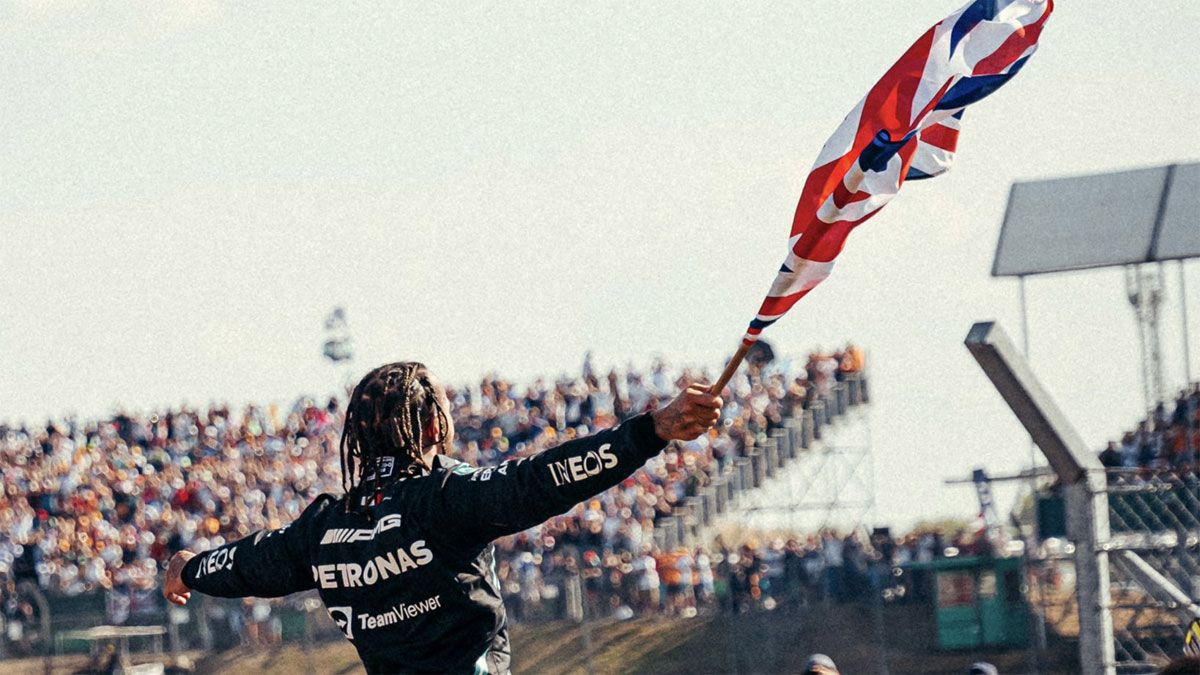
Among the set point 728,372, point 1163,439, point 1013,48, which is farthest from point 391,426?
point 1163,439

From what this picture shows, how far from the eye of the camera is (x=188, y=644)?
22.0 m

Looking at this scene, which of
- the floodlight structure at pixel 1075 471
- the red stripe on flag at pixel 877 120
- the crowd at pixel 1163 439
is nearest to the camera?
the red stripe on flag at pixel 877 120

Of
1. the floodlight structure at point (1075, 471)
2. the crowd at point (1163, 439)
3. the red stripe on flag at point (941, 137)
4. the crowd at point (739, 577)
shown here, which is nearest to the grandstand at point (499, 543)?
the crowd at point (739, 577)

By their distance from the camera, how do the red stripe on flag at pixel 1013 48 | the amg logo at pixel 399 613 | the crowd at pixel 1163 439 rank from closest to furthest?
the amg logo at pixel 399 613, the red stripe on flag at pixel 1013 48, the crowd at pixel 1163 439

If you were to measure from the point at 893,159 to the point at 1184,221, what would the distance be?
14.9 m

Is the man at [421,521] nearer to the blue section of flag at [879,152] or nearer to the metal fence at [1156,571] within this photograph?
the blue section of flag at [879,152]

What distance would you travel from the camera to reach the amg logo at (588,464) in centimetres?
387

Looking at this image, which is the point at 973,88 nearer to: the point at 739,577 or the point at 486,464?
the point at 739,577

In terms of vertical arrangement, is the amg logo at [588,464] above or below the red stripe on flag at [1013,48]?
below

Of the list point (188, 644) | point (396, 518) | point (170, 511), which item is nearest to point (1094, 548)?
point (396, 518)

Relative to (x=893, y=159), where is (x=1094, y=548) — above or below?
below

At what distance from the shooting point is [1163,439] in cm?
1805

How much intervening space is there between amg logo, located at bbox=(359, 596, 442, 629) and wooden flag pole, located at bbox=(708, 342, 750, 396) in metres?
0.77

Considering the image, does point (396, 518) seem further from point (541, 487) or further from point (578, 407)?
point (578, 407)
